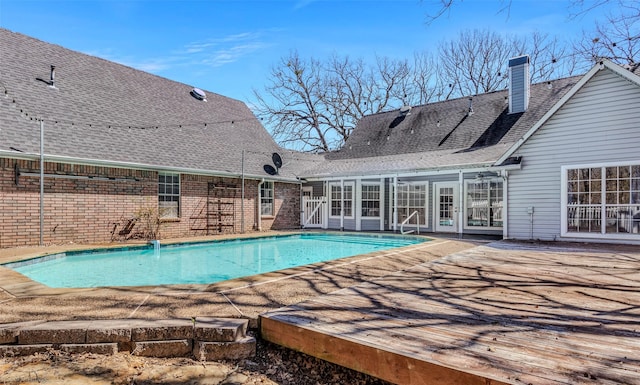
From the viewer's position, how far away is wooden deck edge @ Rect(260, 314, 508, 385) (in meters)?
2.23

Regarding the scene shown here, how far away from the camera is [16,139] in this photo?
337 inches

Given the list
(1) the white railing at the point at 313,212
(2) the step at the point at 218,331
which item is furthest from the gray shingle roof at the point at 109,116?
(2) the step at the point at 218,331

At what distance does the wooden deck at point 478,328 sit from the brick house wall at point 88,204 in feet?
27.1

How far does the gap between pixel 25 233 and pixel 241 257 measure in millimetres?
4992

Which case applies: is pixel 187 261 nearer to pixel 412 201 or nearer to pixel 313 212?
pixel 313 212

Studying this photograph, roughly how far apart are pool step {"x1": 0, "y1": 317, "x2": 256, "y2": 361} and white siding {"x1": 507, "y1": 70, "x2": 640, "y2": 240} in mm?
9201

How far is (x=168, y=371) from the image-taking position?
2.85 m

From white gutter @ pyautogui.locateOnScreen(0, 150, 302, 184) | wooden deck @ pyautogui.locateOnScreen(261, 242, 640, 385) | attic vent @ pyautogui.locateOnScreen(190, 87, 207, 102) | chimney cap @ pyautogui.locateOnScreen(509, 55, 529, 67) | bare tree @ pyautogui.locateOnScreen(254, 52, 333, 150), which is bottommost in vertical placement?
wooden deck @ pyautogui.locateOnScreen(261, 242, 640, 385)

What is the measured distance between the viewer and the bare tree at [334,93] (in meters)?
26.3

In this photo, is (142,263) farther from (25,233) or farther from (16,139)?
(16,139)

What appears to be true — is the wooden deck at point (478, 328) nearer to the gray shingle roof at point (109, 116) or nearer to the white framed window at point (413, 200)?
the white framed window at point (413, 200)

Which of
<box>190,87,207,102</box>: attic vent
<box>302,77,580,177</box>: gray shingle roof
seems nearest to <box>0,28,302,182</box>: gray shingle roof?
<box>190,87,207,102</box>: attic vent

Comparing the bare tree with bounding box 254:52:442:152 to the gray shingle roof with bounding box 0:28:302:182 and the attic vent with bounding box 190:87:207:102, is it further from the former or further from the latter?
the gray shingle roof with bounding box 0:28:302:182

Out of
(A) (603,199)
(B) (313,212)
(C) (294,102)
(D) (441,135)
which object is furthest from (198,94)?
(A) (603,199)
